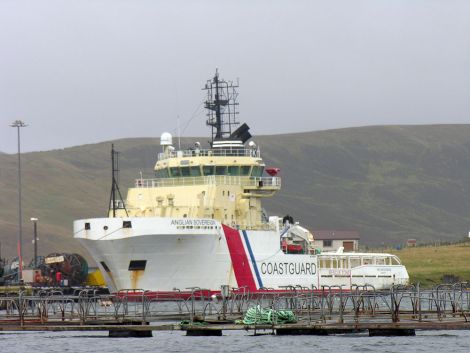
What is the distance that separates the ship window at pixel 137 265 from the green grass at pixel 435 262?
29.2 meters

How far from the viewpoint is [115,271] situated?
7844 cm

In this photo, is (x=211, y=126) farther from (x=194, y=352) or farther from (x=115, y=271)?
(x=194, y=352)

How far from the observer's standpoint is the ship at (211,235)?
77812mm

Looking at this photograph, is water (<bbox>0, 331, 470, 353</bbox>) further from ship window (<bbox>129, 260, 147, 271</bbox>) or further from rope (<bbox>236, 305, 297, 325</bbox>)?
ship window (<bbox>129, 260, 147, 271</bbox>)

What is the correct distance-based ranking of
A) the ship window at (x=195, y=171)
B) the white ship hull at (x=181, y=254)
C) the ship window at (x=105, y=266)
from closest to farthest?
the white ship hull at (x=181, y=254)
the ship window at (x=105, y=266)
the ship window at (x=195, y=171)

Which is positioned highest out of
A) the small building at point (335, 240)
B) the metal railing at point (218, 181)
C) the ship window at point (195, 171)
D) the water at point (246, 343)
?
the ship window at point (195, 171)

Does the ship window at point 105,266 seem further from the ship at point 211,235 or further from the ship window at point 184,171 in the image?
the ship window at point 184,171

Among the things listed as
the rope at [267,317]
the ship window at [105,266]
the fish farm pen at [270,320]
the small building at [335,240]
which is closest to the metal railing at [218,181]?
the ship window at [105,266]

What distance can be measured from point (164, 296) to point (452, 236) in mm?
128742

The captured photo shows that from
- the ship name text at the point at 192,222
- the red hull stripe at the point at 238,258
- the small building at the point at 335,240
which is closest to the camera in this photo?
the ship name text at the point at 192,222

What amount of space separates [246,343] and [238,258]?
34.3 m

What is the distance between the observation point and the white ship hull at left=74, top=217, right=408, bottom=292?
3034 inches

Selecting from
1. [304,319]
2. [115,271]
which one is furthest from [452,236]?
[304,319]

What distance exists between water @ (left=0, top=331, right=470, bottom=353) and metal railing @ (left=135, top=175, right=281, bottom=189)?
105ft
